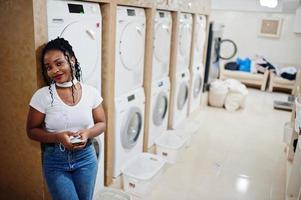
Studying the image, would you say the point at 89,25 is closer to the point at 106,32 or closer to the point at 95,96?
the point at 106,32

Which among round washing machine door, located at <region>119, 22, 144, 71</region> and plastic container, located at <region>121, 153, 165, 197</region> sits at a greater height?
round washing machine door, located at <region>119, 22, 144, 71</region>

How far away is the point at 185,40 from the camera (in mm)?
4012

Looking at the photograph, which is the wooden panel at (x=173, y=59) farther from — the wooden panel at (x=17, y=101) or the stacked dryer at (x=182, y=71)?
the wooden panel at (x=17, y=101)

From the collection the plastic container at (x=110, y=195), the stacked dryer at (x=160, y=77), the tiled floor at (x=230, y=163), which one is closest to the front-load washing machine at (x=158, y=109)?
the stacked dryer at (x=160, y=77)

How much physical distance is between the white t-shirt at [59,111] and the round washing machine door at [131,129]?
1008mm

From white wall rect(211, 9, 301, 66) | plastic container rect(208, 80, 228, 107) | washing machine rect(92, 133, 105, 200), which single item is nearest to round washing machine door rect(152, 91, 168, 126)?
washing machine rect(92, 133, 105, 200)

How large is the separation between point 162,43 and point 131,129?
1094mm

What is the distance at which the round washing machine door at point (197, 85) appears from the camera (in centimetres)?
477

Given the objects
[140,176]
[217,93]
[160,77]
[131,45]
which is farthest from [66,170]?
[217,93]

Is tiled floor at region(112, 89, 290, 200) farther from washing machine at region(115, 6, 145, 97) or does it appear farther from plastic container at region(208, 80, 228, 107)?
washing machine at region(115, 6, 145, 97)

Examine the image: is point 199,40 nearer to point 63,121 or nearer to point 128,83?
point 128,83

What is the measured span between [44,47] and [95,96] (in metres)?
0.41

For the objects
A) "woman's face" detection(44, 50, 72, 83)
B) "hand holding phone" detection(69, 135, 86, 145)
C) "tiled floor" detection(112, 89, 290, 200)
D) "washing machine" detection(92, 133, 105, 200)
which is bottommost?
"tiled floor" detection(112, 89, 290, 200)

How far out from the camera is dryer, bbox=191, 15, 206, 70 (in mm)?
4395
